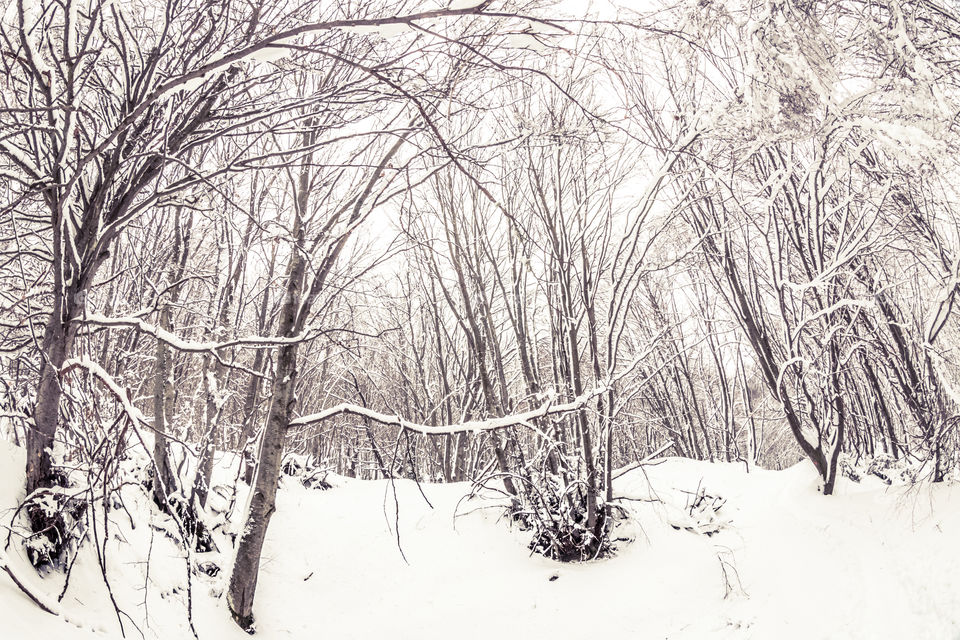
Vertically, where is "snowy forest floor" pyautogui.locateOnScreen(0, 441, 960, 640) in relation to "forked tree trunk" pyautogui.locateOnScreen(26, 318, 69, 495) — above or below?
below

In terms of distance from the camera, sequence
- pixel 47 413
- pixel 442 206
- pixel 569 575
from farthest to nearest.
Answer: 1. pixel 442 206
2. pixel 569 575
3. pixel 47 413

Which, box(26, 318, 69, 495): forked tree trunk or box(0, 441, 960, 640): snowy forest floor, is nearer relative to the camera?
box(26, 318, 69, 495): forked tree trunk

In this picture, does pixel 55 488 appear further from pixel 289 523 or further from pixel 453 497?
pixel 453 497

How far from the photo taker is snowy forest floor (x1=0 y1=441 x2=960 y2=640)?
2939 mm

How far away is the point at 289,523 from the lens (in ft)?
18.8

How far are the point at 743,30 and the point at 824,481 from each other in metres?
4.00

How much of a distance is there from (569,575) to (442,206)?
15.2ft

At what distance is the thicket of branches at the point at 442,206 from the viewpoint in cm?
202

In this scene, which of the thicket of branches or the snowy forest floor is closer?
the thicket of branches

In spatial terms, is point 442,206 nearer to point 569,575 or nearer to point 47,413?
point 569,575

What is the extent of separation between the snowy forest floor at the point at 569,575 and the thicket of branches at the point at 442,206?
295mm

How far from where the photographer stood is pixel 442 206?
6.99 metres

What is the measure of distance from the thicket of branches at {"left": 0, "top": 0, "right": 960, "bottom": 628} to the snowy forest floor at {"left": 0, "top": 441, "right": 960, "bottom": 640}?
0.97 feet

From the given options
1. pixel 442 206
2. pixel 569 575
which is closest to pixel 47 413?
pixel 569 575
